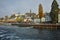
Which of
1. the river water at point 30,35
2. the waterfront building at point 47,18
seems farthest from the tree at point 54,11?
the river water at point 30,35

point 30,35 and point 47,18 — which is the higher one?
point 47,18

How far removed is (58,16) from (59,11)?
6.18ft

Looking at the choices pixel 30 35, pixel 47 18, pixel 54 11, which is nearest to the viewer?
pixel 30 35

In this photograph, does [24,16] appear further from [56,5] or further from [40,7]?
[56,5]

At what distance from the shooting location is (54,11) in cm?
2434

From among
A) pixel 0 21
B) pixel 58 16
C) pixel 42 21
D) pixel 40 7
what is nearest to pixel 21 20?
pixel 0 21

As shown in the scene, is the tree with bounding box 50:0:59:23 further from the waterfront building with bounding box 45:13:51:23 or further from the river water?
the river water

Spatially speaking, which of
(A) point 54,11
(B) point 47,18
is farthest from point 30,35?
(B) point 47,18

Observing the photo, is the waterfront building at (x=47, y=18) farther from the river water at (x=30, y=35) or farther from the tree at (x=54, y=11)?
the river water at (x=30, y=35)

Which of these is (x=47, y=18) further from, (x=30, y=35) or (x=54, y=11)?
(x=30, y=35)

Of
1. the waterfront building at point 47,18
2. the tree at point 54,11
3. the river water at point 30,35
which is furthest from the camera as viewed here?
the waterfront building at point 47,18

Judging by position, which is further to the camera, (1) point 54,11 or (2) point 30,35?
(1) point 54,11

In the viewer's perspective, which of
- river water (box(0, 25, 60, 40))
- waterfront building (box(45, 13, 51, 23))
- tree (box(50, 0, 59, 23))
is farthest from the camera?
waterfront building (box(45, 13, 51, 23))

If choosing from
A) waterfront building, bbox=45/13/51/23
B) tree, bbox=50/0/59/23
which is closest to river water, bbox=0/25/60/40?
tree, bbox=50/0/59/23
